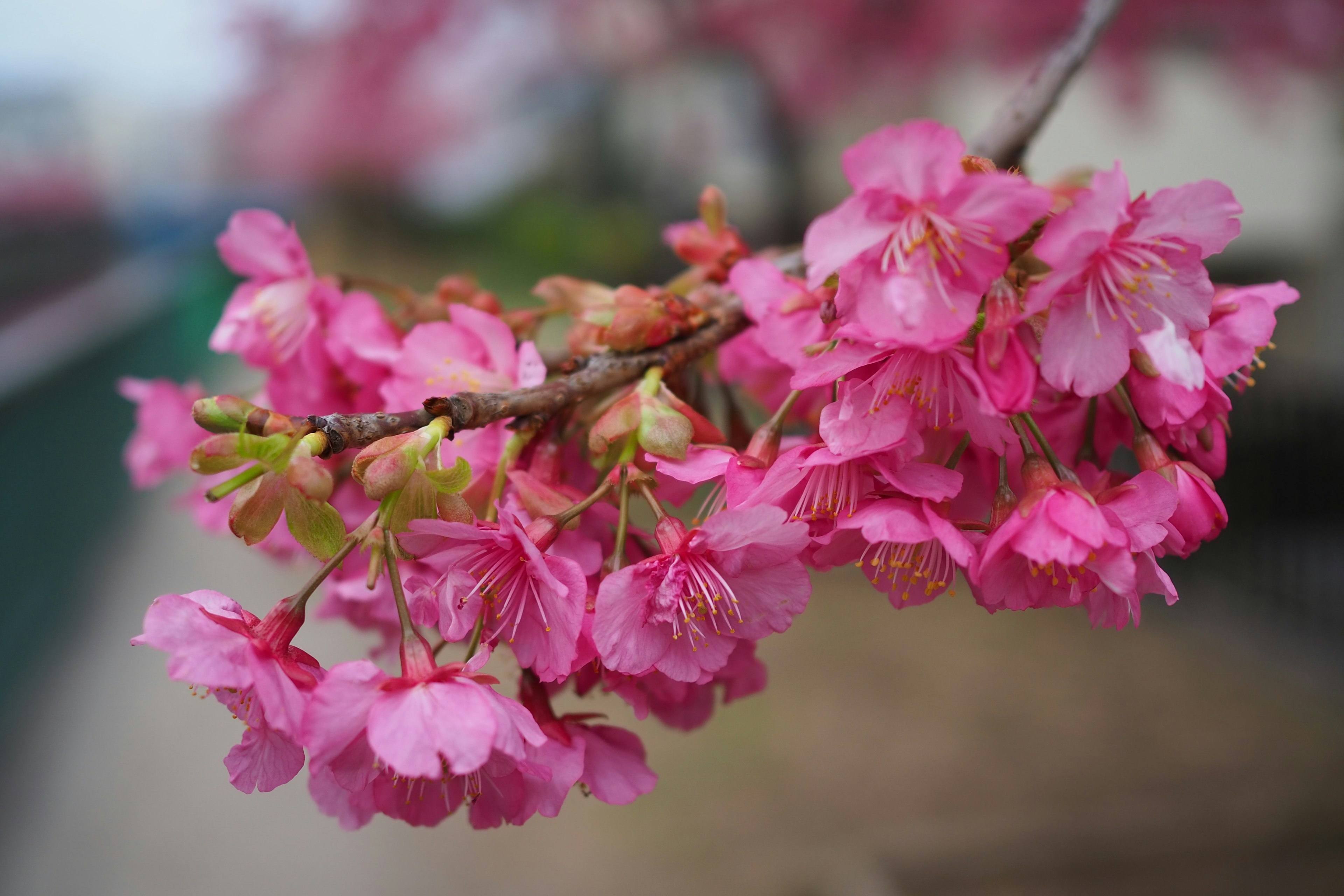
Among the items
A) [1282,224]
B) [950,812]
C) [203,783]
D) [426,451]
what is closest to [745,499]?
[426,451]

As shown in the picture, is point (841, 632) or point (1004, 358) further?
point (841, 632)

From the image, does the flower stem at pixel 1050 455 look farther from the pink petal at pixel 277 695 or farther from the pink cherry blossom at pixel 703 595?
the pink petal at pixel 277 695

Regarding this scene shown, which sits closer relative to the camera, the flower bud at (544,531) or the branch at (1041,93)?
the flower bud at (544,531)

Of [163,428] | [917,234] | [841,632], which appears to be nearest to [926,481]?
[917,234]

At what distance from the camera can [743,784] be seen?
272 cm

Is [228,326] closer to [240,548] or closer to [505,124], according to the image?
[240,548]

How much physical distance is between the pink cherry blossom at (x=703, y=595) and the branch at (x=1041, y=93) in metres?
0.49

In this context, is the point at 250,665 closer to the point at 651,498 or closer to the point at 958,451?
the point at 651,498

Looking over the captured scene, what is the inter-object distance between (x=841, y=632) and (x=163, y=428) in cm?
306

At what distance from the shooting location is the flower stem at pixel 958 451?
1.76 feet

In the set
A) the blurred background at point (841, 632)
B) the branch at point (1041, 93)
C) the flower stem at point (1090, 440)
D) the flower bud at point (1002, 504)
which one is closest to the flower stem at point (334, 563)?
the flower bud at point (1002, 504)

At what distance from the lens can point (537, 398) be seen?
56 centimetres

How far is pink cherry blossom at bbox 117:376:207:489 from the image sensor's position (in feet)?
2.79

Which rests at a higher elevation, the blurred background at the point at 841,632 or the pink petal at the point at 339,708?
the pink petal at the point at 339,708
